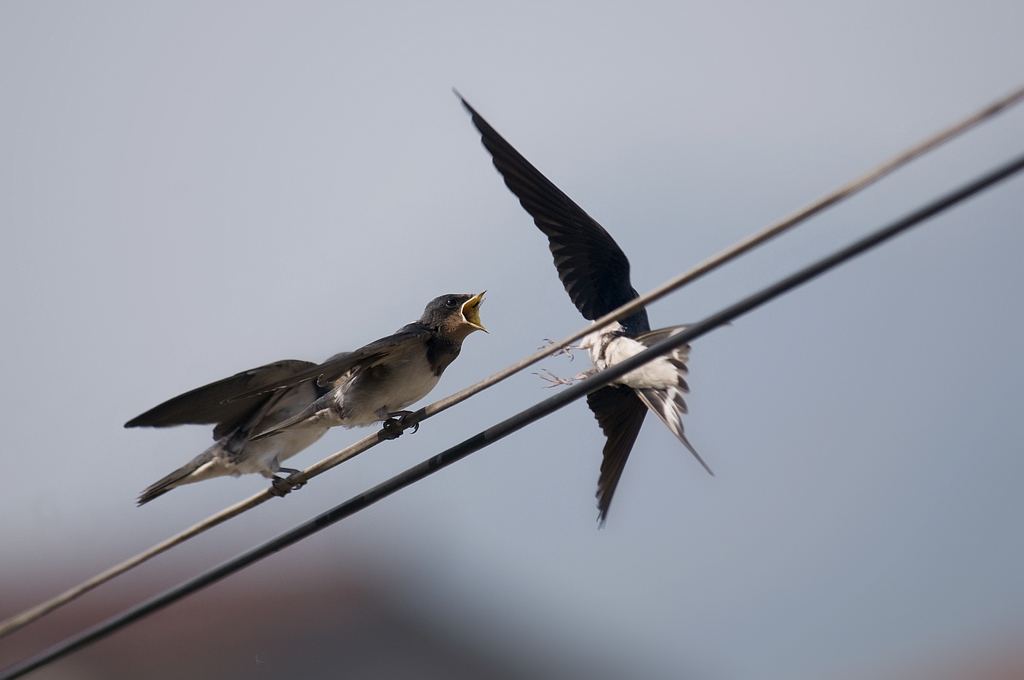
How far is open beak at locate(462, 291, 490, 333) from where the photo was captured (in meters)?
4.92

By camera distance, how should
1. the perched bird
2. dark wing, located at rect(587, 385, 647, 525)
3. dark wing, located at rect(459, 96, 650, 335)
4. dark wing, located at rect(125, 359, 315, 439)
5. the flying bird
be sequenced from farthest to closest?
dark wing, located at rect(459, 96, 650, 335) → dark wing, located at rect(587, 385, 647, 525) → the perched bird → the flying bird → dark wing, located at rect(125, 359, 315, 439)

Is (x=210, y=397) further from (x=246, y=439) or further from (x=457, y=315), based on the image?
(x=457, y=315)

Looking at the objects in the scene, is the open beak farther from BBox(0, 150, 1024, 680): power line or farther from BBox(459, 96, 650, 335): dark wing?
BBox(459, 96, 650, 335): dark wing

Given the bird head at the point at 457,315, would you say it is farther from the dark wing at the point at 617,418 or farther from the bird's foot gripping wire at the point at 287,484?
the dark wing at the point at 617,418

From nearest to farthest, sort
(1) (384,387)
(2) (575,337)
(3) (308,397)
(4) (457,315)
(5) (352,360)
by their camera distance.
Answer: (2) (575,337), (5) (352,360), (1) (384,387), (4) (457,315), (3) (308,397)

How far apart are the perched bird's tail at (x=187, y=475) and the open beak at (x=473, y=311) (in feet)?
4.40

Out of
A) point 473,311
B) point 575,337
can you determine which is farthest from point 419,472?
point 473,311

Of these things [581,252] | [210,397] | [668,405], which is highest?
[581,252]

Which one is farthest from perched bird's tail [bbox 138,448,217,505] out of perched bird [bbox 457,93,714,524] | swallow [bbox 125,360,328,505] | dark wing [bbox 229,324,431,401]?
perched bird [bbox 457,93,714,524]

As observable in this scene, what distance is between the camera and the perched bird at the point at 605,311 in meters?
5.91

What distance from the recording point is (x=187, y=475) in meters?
5.05

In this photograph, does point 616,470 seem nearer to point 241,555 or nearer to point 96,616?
point 241,555

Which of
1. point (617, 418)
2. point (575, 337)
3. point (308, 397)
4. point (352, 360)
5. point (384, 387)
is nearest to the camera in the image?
point (575, 337)

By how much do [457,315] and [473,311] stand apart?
3.1 inches
